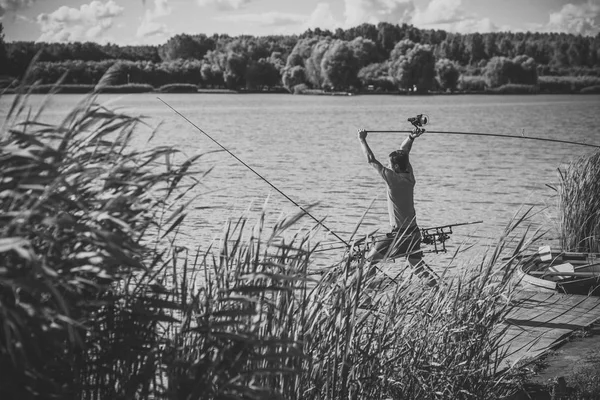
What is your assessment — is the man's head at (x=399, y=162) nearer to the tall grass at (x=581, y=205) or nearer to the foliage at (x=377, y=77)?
the tall grass at (x=581, y=205)

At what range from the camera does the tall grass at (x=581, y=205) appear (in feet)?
35.9

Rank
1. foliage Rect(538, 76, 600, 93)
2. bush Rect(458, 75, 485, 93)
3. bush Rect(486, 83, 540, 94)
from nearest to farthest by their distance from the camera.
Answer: foliage Rect(538, 76, 600, 93)
bush Rect(486, 83, 540, 94)
bush Rect(458, 75, 485, 93)

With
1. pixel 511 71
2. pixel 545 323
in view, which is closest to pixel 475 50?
pixel 511 71

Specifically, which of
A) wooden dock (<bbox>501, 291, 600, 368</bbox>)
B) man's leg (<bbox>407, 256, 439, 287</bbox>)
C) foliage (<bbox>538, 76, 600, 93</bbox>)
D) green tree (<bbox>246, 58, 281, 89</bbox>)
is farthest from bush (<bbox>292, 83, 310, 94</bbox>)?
man's leg (<bbox>407, 256, 439, 287</bbox>)

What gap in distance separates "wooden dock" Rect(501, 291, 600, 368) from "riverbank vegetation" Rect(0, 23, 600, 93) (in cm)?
10396

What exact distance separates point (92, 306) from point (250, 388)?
77cm

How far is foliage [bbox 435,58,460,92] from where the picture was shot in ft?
439

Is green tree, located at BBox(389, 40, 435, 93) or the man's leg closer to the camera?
the man's leg

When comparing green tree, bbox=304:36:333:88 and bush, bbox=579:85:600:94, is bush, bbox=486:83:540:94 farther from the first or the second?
green tree, bbox=304:36:333:88

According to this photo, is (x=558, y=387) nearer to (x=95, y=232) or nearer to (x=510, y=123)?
(x=95, y=232)

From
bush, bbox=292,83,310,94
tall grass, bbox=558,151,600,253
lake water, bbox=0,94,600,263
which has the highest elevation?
tall grass, bbox=558,151,600,253

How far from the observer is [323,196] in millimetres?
25656

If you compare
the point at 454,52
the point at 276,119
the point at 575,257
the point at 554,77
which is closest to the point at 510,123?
the point at 276,119

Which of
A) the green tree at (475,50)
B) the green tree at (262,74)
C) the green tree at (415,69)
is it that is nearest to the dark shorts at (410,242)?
the green tree at (415,69)
